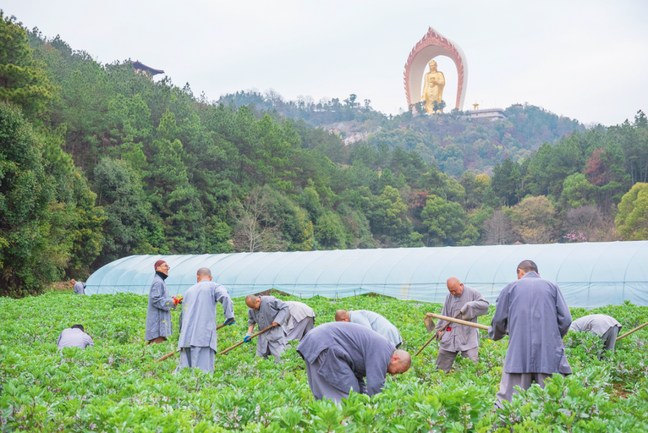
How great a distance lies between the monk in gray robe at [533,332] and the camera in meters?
6.61

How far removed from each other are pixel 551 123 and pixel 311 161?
3600 inches

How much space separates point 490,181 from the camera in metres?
66.3

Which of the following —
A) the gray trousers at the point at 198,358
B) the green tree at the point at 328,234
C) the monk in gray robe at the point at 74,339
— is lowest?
the green tree at the point at 328,234

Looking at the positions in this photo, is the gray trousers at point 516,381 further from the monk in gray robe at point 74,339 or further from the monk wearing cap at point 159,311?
the monk in gray robe at point 74,339

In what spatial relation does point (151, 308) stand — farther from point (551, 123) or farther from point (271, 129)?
point (551, 123)

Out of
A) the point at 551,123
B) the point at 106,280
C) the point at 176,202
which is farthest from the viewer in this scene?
the point at 551,123

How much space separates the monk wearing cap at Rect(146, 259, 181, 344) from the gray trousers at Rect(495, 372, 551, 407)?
19.5 feet

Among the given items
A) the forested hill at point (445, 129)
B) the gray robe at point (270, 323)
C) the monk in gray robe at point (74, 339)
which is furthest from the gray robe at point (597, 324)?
the forested hill at point (445, 129)

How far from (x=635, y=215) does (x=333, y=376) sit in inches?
1712

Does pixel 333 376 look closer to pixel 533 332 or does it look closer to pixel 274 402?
pixel 274 402

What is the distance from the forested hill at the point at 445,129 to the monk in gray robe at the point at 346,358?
77.5 metres

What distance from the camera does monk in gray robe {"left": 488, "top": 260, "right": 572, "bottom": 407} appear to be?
6613 millimetres

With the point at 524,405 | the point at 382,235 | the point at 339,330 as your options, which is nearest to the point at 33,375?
the point at 339,330

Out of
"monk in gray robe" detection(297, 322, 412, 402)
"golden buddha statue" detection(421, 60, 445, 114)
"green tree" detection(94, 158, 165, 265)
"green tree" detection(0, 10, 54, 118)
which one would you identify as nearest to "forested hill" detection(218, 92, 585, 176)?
"golden buddha statue" detection(421, 60, 445, 114)
